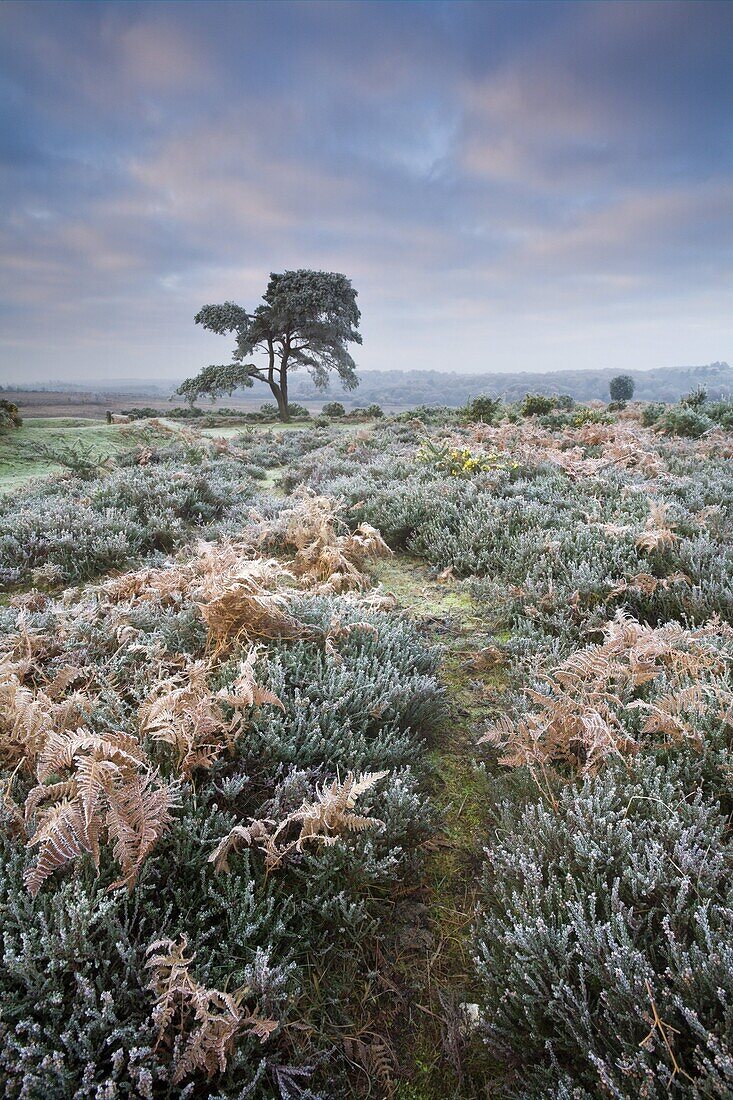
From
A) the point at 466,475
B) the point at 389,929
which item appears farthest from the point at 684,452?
the point at 389,929

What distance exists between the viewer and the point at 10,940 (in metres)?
1.51

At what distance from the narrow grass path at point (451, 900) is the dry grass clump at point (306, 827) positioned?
490 millimetres

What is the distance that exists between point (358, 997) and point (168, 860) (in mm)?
796

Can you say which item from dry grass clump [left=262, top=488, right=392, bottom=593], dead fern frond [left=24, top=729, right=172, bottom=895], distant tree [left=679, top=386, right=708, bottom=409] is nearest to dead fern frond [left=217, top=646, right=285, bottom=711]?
dead fern frond [left=24, top=729, right=172, bottom=895]

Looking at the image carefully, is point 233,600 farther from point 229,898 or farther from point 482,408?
point 482,408

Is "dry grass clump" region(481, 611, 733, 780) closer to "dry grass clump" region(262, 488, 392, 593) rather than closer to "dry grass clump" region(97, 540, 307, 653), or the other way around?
"dry grass clump" region(97, 540, 307, 653)

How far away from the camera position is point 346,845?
201cm

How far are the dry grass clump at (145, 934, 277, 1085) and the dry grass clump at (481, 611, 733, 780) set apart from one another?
138cm

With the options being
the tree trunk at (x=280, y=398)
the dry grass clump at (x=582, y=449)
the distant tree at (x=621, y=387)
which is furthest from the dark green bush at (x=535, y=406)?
the distant tree at (x=621, y=387)

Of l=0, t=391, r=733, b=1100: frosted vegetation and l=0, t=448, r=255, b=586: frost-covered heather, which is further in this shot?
l=0, t=448, r=255, b=586: frost-covered heather

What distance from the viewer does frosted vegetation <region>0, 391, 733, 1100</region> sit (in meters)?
1.43

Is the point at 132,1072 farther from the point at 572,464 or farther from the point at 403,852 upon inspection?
the point at 572,464

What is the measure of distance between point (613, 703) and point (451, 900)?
1235 mm

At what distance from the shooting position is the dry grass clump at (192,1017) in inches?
54.1
